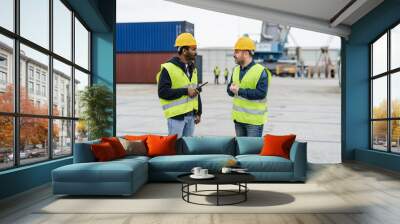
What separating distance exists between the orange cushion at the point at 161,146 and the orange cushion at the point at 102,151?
801mm

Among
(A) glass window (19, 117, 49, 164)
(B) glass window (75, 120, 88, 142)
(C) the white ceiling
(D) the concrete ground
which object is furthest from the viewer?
(D) the concrete ground

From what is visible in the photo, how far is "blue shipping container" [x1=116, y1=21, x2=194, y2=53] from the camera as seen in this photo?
81.4ft

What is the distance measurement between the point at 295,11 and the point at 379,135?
2750mm

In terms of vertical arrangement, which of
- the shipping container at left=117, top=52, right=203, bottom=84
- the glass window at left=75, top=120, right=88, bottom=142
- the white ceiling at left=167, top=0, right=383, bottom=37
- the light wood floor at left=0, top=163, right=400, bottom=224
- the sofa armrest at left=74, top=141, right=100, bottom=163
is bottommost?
the light wood floor at left=0, top=163, right=400, bottom=224

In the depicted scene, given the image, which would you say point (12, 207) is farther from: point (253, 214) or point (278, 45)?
point (278, 45)

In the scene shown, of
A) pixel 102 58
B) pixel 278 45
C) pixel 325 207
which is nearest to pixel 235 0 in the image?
pixel 102 58

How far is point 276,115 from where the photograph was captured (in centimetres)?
1895

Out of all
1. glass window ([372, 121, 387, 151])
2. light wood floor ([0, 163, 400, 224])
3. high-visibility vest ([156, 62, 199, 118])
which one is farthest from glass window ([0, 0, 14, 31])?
glass window ([372, 121, 387, 151])

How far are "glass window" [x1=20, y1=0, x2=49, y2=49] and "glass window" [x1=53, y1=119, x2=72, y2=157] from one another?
3.89 ft

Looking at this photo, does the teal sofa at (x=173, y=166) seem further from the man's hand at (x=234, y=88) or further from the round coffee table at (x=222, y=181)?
the man's hand at (x=234, y=88)

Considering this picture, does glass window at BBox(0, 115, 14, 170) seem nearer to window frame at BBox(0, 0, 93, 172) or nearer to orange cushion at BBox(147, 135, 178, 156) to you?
window frame at BBox(0, 0, 93, 172)

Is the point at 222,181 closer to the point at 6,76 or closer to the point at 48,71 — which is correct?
the point at 6,76

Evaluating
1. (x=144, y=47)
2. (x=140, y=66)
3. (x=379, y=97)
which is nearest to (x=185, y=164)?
(x=379, y=97)

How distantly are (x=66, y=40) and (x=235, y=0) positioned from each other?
10.2 ft
